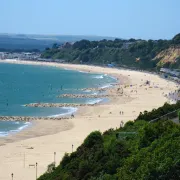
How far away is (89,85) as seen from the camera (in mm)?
74062

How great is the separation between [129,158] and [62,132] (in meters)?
21.7

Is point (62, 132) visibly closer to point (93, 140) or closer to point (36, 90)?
point (93, 140)

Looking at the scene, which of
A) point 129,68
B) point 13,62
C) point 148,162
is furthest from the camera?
point 13,62

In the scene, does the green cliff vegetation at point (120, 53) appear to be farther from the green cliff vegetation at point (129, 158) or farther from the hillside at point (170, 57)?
the green cliff vegetation at point (129, 158)

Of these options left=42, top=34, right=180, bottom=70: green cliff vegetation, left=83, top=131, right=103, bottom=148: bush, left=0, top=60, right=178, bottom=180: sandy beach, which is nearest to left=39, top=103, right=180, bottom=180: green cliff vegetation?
left=83, top=131, right=103, bottom=148: bush

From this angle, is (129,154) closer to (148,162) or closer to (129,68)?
(148,162)

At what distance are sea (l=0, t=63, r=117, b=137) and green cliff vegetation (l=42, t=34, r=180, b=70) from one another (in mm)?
16363

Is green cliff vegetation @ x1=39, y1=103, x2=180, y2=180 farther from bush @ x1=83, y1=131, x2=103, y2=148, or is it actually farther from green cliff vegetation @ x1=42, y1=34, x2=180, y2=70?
green cliff vegetation @ x1=42, y1=34, x2=180, y2=70

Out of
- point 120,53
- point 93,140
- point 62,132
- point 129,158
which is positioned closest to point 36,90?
point 62,132

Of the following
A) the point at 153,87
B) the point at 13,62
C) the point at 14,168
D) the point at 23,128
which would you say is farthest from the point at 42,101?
the point at 13,62

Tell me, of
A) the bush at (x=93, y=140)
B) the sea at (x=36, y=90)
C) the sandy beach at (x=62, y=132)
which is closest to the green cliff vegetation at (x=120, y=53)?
the sea at (x=36, y=90)

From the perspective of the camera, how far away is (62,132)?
36969mm

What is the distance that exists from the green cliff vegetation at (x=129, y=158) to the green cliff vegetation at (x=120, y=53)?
7420cm

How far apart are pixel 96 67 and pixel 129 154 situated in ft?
305
